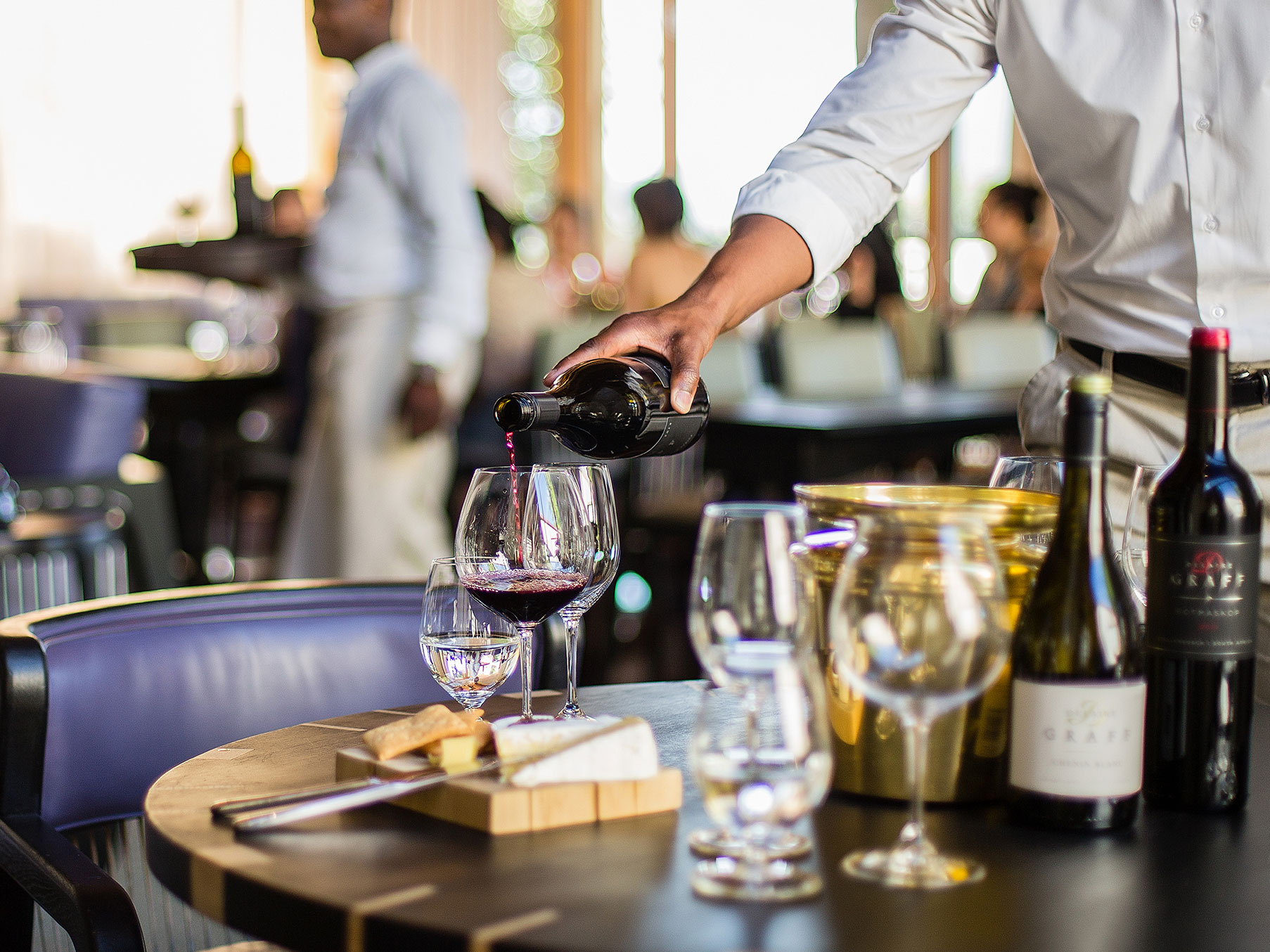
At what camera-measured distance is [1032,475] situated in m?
1.10

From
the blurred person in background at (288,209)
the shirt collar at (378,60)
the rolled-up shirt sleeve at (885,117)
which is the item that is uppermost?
the blurred person in background at (288,209)

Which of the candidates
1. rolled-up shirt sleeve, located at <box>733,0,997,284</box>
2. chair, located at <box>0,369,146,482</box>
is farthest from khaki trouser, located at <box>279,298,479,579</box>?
rolled-up shirt sleeve, located at <box>733,0,997,284</box>

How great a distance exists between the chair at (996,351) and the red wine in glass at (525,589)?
4.00 metres

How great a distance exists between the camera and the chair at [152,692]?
100 cm

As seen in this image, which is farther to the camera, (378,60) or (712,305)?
(378,60)

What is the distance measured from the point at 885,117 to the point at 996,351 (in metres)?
3.78

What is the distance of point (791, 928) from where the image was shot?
0.60m

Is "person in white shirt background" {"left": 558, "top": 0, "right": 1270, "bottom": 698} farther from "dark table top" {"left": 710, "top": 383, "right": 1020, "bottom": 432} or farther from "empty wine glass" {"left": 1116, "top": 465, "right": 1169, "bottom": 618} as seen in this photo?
"dark table top" {"left": 710, "top": 383, "right": 1020, "bottom": 432}

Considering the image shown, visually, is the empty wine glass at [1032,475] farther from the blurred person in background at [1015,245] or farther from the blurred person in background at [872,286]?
the blurred person in background at [872,286]

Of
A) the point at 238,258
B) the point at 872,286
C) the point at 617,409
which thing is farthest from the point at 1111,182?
the point at 872,286

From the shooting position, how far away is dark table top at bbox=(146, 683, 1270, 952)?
60 centimetres

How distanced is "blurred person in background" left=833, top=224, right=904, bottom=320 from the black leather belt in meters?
4.72

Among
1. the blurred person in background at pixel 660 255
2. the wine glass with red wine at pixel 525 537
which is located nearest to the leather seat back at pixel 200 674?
the wine glass with red wine at pixel 525 537

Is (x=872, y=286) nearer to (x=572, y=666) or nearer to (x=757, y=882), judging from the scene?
(x=572, y=666)
